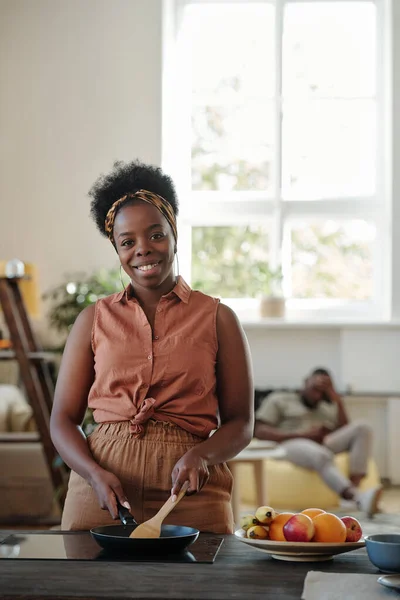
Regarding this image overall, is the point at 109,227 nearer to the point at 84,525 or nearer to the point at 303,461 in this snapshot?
the point at 84,525

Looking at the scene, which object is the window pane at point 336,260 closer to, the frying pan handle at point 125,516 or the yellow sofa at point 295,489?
the yellow sofa at point 295,489

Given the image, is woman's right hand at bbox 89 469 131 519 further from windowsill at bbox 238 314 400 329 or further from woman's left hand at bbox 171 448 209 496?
windowsill at bbox 238 314 400 329

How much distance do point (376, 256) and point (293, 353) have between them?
93 cm

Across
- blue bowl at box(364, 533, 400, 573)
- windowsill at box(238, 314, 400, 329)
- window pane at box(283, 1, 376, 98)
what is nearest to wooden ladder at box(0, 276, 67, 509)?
windowsill at box(238, 314, 400, 329)

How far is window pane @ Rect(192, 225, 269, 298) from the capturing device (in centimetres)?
663

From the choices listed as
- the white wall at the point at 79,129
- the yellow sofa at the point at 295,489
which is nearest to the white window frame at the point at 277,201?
the white wall at the point at 79,129

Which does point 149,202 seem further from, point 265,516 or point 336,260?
point 336,260

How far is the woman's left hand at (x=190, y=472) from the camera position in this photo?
1.56 meters

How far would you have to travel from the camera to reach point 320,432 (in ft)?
18.2

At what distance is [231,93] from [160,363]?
17.1 ft

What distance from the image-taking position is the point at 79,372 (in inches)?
71.1

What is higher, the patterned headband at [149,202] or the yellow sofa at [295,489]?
the patterned headband at [149,202]

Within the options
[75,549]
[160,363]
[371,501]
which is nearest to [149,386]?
[160,363]

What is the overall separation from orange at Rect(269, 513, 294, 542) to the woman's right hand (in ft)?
0.88
